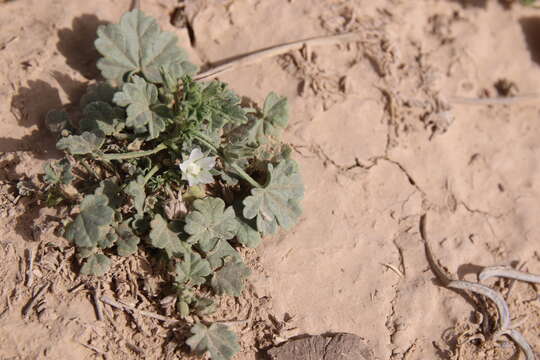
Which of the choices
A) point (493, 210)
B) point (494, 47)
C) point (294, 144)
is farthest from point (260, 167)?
point (494, 47)

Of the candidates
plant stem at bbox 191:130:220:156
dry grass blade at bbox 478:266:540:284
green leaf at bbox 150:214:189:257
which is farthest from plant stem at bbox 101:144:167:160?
dry grass blade at bbox 478:266:540:284

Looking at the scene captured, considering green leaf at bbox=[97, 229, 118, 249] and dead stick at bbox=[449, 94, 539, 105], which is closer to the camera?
green leaf at bbox=[97, 229, 118, 249]

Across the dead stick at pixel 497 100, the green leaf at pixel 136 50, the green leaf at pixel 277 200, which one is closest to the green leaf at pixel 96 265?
the green leaf at pixel 277 200

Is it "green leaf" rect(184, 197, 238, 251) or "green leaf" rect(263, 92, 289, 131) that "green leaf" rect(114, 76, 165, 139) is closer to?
"green leaf" rect(184, 197, 238, 251)

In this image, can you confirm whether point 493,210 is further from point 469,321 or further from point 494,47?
point 494,47

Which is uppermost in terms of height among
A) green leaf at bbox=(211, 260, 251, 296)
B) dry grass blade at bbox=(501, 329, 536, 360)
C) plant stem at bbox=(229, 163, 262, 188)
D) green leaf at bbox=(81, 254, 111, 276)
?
plant stem at bbox=(229, 163, 262, 188)

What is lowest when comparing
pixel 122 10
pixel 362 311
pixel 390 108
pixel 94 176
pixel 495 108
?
pixel 362 311

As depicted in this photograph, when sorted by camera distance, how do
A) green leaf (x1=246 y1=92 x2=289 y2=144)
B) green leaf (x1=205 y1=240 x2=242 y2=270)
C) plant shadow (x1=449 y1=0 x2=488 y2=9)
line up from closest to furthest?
green leaf (x1=205 y1=240 x2=242 y2=270)
green leaf (x1=246 y1=92 x2=289 y2=144)
plant shadow (x1=449 y1=0 x2=488 y2=9)
